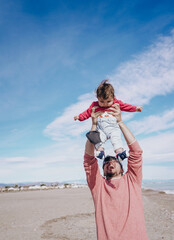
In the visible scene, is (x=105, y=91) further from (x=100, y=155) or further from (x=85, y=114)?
(x=100, y=155)

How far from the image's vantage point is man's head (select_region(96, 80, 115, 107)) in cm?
344

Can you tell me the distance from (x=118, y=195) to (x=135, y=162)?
494mm

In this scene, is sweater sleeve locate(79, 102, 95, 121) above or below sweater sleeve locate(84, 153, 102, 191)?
above

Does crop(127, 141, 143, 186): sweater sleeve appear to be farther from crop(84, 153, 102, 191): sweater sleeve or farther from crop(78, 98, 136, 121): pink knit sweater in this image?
crop(78, 98, 136, 121): pink knit sweater

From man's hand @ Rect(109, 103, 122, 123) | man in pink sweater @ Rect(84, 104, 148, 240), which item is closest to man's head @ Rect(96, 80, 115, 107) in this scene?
man's hand @ Rect(109, 103, 122, 123)

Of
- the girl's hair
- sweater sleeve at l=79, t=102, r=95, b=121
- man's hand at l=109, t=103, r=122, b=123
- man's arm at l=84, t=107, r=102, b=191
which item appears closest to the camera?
man's arm at l=84, t=107, r=102, b=191

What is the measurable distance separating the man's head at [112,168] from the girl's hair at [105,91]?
105 cm

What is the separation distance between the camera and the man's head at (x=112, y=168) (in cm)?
303

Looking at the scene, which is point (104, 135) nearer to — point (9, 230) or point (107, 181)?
point (107, 181)

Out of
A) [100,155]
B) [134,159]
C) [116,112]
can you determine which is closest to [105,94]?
[116,112]

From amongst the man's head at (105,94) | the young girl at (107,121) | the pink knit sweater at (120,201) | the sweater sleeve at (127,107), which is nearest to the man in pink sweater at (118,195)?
the pink knit sweater at (120,201)

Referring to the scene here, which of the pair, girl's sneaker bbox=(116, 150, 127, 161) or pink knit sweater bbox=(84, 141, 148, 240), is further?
girl's sneaker bbox=(116, 150, 127, 161)

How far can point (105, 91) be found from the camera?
345cm

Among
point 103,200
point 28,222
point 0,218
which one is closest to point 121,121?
point 103,200
